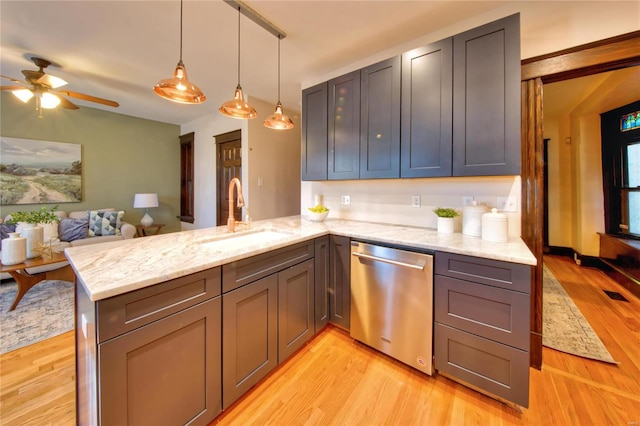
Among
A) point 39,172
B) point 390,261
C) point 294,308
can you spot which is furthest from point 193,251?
point 39,172

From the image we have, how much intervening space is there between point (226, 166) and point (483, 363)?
Answer: 4.08 m

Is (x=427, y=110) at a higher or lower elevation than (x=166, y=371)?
higher

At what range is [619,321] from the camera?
2234 mm

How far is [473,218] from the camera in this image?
5.91 ft

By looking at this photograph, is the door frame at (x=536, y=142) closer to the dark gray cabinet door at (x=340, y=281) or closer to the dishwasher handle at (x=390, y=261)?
the dishwasher handle at (x=390, y=261)

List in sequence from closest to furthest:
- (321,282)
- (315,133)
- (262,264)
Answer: (262,264), (321,282), (315,133)

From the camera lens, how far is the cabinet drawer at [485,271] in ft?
4.25

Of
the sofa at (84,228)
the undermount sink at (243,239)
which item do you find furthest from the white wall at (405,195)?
the sofa at (84,228)

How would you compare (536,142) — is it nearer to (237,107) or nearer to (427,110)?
(427,110)

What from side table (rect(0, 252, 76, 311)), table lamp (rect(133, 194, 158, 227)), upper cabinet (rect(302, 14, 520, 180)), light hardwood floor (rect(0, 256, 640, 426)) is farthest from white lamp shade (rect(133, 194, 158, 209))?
upper cabinet (rect(302, 14, 520, 180))

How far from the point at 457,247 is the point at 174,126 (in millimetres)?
5770

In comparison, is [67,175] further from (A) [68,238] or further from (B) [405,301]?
(B) [405,301]

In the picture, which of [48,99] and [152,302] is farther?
[48,99]

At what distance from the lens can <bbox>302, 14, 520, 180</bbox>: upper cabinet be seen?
62.1 inches
